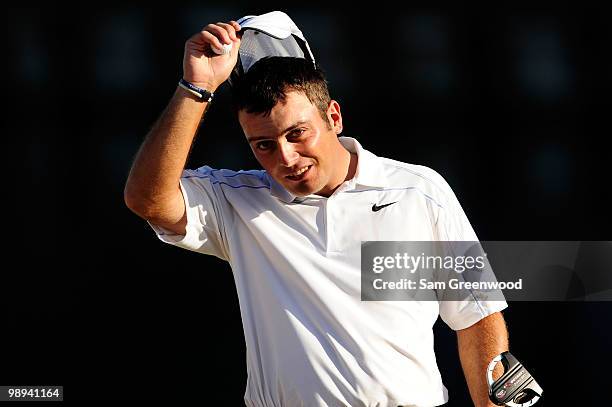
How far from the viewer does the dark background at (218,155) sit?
13.5ft

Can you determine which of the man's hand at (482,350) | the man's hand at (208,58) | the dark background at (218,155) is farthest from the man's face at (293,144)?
the dark background at (218,155)

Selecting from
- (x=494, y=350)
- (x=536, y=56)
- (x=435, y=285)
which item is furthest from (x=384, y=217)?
(x=536, y=56)

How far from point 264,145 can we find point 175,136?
9.7 inches

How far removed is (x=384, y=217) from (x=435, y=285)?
200mm

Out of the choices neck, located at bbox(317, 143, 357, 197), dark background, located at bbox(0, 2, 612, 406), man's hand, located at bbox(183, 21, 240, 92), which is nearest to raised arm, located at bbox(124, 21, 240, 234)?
man's hand, located at bbox(183, 21, 240, 92)

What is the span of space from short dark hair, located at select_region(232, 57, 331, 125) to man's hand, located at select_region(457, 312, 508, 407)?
0.62m

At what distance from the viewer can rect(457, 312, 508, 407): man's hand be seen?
2240 millimetres

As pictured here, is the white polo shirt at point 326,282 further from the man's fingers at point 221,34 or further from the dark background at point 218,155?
the dark background at point 218,155

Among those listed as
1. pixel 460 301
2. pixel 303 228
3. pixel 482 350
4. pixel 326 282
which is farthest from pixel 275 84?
pixel 482 350

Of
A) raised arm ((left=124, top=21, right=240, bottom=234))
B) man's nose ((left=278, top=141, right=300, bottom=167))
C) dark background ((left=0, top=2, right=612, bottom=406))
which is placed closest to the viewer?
raised arm ((left=124, top=21, right=240, bottom=234))

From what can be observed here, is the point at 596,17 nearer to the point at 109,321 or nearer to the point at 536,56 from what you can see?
the point at 536,56

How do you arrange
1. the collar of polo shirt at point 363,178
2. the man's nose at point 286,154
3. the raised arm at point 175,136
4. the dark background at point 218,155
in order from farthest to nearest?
the dark background at point 218,155 < the collar of polo shirt at point 363,178 < the man's nose at point 286,154 < the raised arm at point 175,136

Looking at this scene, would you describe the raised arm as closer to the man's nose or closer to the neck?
the man's nose

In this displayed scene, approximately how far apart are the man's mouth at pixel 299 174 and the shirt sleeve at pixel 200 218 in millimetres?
205
